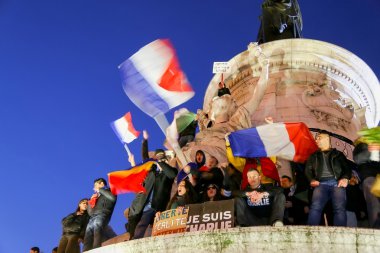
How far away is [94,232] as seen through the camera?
836 centimetres

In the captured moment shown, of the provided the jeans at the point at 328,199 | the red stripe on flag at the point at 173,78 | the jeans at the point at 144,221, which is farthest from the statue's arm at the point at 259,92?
the jeans at the point at 328,199

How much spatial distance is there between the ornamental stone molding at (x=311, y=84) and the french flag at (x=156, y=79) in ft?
11.5

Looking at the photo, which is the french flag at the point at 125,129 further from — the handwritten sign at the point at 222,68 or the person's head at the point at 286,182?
the person's head at the point at 286,182

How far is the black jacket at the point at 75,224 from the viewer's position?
8822 mm

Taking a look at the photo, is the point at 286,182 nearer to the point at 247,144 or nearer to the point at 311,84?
the point at 247,144

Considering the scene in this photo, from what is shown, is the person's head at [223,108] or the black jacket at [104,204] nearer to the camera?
the black jacket at [104,204]

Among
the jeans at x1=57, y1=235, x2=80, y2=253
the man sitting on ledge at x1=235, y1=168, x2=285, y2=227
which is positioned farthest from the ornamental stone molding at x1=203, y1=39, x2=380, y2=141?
the man sitting on ledge at x1=235, y1=168, x2=285, y2=227

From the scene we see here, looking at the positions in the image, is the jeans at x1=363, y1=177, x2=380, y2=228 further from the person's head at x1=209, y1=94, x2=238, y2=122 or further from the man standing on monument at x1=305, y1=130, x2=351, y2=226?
the person's head at x1=209, y1=94, x2=238, y2=122

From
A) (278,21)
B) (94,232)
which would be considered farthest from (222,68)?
(94,232)

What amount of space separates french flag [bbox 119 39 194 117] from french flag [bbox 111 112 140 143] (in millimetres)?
2135

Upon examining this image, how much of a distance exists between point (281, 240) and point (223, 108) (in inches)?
264

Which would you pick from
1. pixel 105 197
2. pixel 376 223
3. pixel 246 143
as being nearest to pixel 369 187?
pixel 376 223

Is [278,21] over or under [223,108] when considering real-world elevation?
over

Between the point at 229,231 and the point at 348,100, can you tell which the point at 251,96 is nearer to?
the point at 348,100
